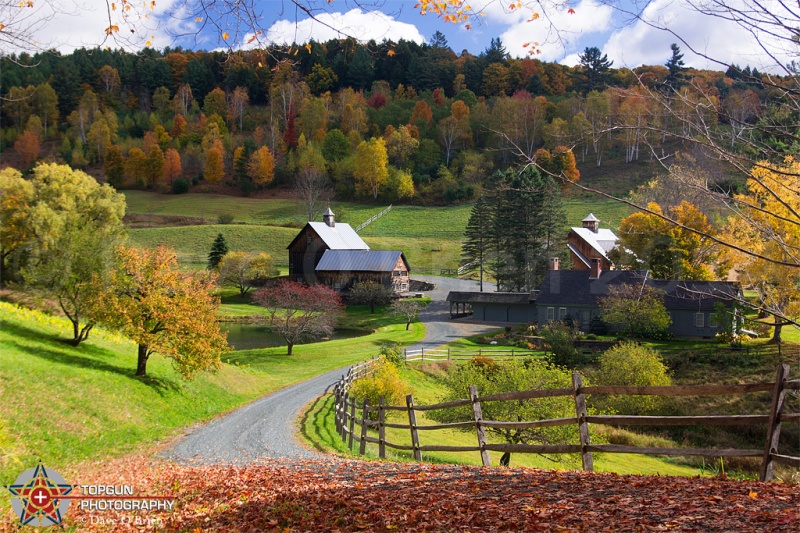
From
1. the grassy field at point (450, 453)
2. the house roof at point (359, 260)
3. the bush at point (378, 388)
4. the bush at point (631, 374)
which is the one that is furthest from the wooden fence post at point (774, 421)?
the house roof at point (359, 260)

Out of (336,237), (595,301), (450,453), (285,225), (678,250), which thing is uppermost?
(285,225)

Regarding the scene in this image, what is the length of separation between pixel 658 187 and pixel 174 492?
59696 millimetres

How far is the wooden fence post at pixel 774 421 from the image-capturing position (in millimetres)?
6418

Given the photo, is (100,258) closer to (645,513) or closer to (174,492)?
(174,492)

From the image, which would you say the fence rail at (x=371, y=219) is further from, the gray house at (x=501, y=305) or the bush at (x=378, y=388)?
the bush at (x=378, y=388)

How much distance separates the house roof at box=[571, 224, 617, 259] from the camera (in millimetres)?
63375

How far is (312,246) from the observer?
65.0 meters

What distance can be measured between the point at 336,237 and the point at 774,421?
6078cm

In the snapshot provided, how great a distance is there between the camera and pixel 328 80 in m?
139

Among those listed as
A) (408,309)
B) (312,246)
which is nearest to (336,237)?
(312,246)

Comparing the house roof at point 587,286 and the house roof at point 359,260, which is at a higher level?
the house roof at point 359,260

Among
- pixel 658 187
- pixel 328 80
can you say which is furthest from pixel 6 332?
pixel 328 80

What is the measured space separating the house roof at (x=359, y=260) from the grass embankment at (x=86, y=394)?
29.9 meters

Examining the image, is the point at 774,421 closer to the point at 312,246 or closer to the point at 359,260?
the point at 359,260
